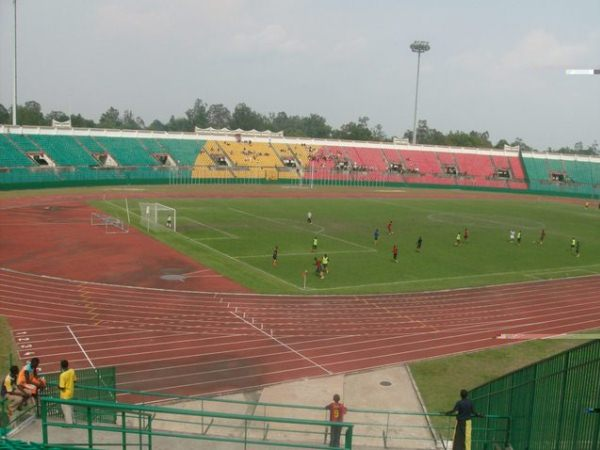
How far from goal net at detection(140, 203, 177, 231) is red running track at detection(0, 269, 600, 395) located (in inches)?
633

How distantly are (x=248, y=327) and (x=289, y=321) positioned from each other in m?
1.84

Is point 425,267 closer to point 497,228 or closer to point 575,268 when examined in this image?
point 575,268

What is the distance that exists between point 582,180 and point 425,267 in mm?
79291

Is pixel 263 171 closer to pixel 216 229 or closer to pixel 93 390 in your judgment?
pixel 216 229

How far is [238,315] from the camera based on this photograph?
2367cm

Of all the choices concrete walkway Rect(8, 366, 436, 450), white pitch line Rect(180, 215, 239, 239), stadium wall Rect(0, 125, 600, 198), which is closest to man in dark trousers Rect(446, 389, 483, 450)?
concrete walkway Rect(8, 366, 436, 450)

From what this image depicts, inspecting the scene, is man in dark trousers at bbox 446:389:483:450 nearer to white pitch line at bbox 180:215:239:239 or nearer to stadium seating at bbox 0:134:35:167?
white pitch line at bbox 180:215:239:239

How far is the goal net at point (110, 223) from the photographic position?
42.8m

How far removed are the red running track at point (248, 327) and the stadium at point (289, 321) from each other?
10 centimetres

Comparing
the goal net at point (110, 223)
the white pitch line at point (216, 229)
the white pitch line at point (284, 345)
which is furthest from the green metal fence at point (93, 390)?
the goal net at point (110, 223)

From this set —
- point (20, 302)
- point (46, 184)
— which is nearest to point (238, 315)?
point (20, 302)

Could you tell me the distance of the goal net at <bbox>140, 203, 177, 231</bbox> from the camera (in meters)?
44.3

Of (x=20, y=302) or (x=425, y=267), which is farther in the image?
(x=425, y=267)

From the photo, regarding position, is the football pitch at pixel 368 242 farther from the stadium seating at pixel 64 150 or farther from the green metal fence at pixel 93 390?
the stadium seating at pixel 64 150
